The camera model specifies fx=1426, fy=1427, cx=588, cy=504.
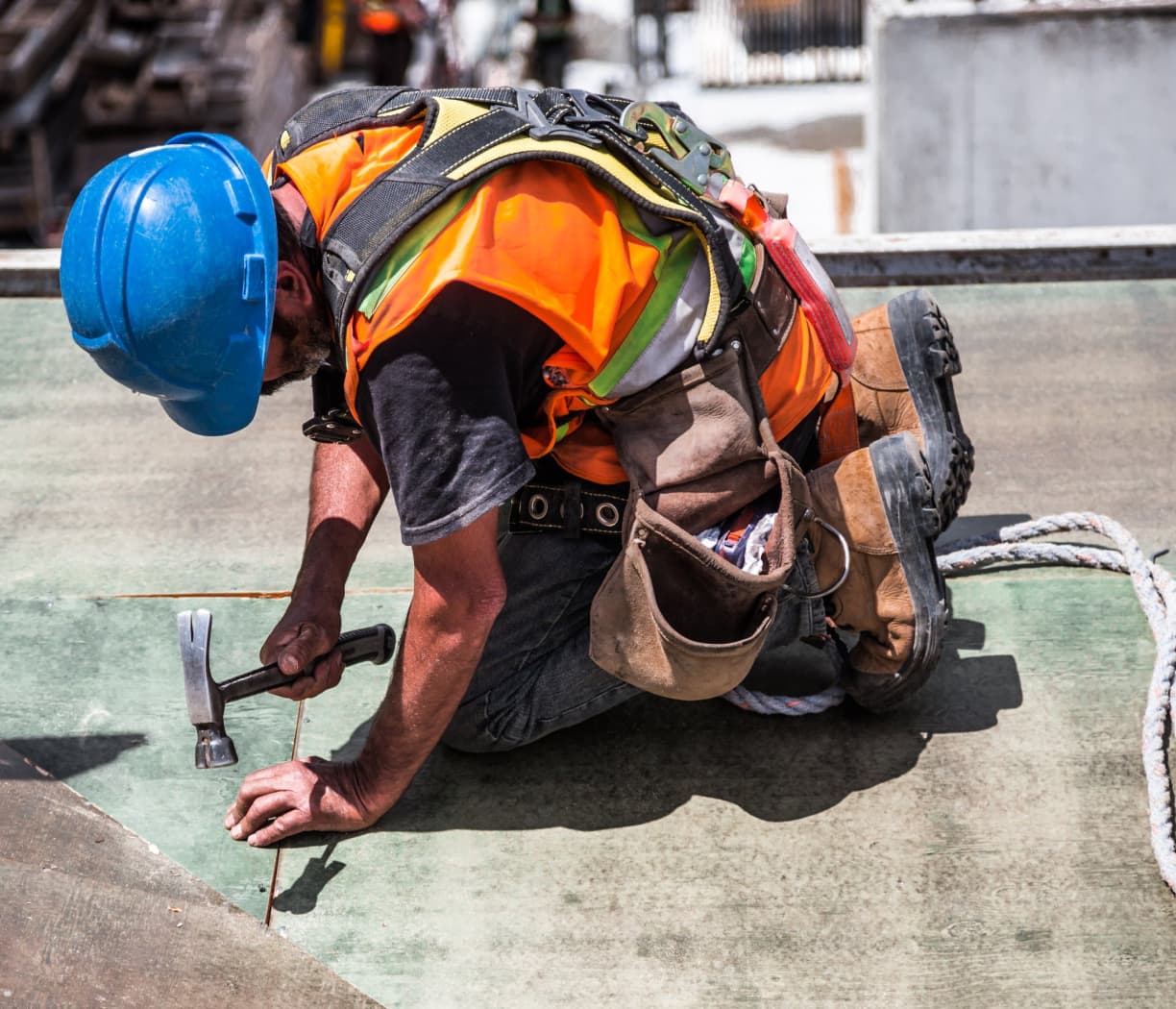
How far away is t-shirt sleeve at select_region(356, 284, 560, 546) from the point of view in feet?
7.07

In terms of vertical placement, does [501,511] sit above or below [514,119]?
below

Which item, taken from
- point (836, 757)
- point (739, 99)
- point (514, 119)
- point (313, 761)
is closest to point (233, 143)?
point (514, 119)

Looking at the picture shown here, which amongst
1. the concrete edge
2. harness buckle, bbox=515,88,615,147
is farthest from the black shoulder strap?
the concrete edge

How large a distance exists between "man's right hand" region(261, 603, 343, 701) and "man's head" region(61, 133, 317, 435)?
0.52 m

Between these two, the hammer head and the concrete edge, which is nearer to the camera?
the hammer head

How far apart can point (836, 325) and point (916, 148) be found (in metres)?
6.13

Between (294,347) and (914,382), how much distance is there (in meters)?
1.31

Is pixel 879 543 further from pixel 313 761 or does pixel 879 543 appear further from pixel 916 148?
pixel 916 148

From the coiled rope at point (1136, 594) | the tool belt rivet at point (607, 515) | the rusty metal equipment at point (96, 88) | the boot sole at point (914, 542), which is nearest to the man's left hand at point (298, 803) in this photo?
the tool belt rivet at point (607, 515)

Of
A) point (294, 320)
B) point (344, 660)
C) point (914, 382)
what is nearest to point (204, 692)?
point (344, 660)

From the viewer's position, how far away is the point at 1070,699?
9.25ft

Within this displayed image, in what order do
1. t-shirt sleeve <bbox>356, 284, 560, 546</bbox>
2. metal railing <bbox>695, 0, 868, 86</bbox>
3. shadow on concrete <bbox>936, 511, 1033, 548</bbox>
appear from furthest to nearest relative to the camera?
metal railing <bbox>695, 0, 868, 86</bbox>
shadow on concrete <bbox>936, 511, 1033, 548</bbox>
t-shirt sleeve <bbox>356, 284, 560, 546</bbox>

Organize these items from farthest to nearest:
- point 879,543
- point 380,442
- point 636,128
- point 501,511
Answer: point 501,511 → point 879,543 → point 636,128 → point 380,442

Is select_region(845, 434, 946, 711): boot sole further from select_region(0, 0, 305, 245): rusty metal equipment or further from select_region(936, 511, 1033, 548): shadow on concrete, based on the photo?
select_region(0, 0, 305, 245): rusty metal equipment
